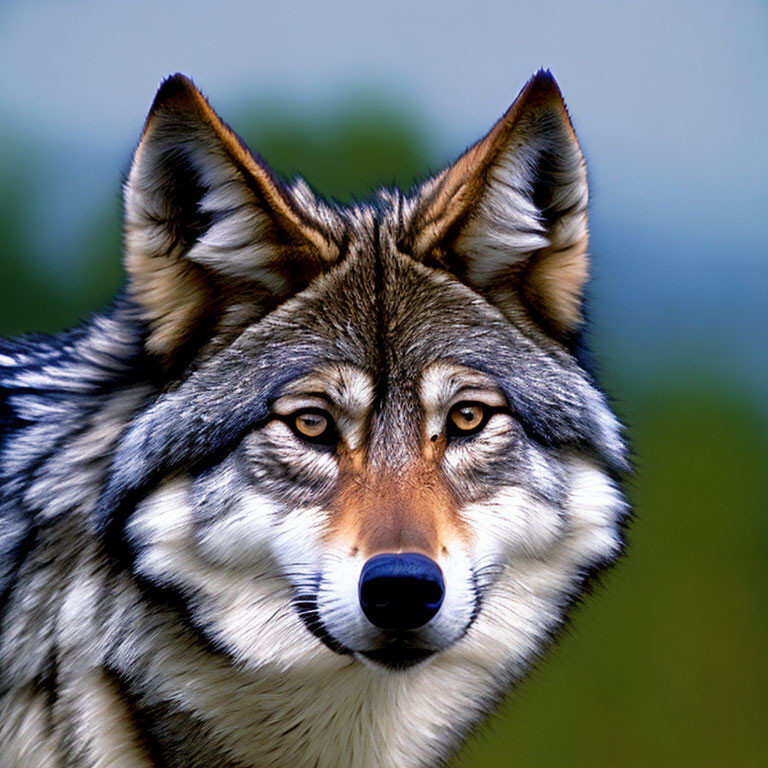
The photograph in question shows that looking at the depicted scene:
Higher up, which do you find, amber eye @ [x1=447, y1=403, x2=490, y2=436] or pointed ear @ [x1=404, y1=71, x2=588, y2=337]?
pointed ear @ [x1=404, y1=71, x2=588, y2=337]

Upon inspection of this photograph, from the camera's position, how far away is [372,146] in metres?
17.5

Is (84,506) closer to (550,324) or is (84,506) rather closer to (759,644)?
(550,324)

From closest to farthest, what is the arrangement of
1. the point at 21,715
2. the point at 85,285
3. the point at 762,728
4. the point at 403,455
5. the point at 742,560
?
the point at 403,455
the point at 21,715
the point at 85,285
the point at 762,728
the point at 742,560

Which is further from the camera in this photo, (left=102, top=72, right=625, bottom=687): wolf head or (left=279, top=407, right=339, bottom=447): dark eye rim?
(left=279, top=407, right=339, bottom=447): dark eye rim

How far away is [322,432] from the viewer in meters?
3.04

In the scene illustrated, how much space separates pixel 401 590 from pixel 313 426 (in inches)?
25.7

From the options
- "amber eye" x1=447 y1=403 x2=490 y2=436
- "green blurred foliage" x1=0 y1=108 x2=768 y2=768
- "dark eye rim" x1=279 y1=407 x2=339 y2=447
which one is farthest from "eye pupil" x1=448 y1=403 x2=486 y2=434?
"green blurred foliage" x1=0 y1=108 x2=768 y2=768

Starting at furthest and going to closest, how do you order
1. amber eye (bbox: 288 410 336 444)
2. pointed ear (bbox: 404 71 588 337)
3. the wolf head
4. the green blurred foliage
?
the green blurred foliage → pointed ear (bbox: 404 71 588 337) → amber eye (bbox: 288 410 336 444) → the wolf head

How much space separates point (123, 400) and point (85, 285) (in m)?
11.6

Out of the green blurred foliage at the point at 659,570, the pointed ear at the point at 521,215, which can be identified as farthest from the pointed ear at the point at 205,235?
the green blurred foliage at the point at 659,570

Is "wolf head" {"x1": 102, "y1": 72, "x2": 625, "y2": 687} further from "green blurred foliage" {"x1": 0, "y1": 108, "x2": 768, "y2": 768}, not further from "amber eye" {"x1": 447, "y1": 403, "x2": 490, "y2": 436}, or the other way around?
"green blurred foliage" {"x1": 0, "y1": 108, "x2": 768, "y2": 768}

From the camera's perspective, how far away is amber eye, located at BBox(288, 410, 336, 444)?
3.04 m

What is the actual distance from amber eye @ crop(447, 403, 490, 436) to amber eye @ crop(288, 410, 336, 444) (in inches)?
14.3

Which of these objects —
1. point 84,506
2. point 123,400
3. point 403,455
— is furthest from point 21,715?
point 403,455
